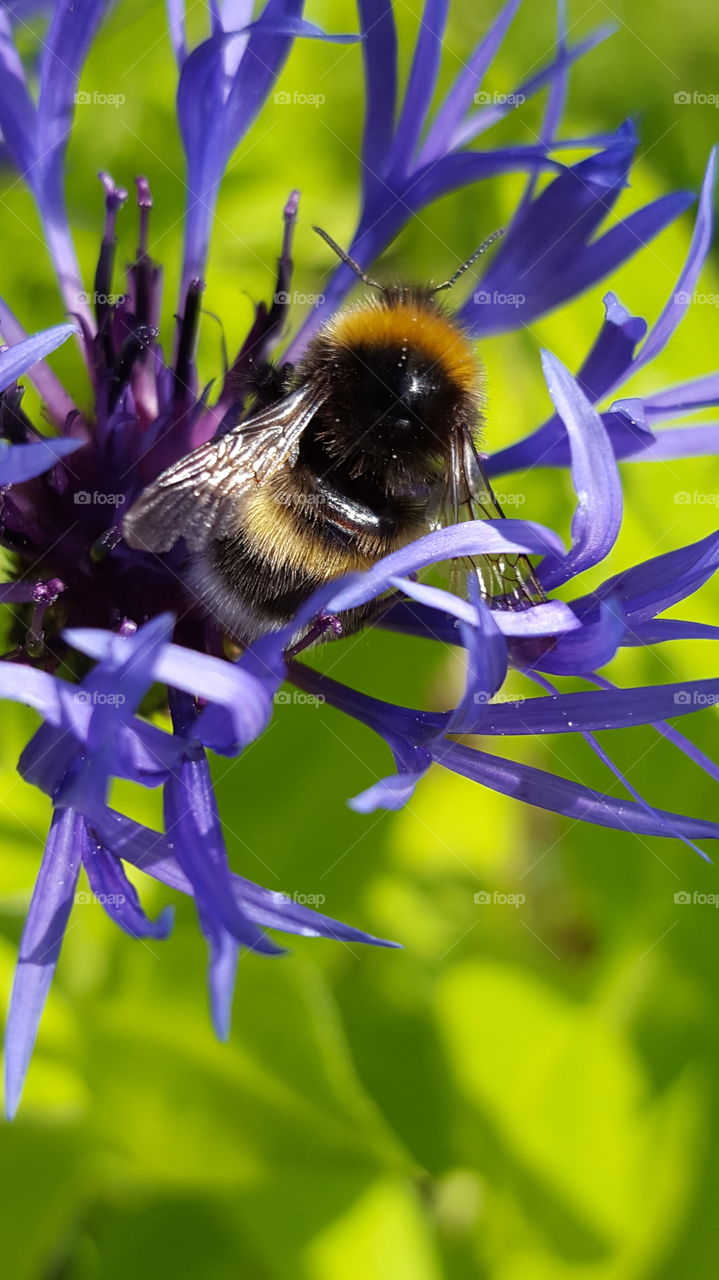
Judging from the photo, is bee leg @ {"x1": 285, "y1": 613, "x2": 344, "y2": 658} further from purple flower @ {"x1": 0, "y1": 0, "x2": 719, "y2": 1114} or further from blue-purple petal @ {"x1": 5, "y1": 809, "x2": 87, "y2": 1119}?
blue-purple petal @ {"x1": 5, "y1": 809, "x2": 87, "y2": 1119}

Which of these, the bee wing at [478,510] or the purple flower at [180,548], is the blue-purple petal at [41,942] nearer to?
the purple flower at [180,548]

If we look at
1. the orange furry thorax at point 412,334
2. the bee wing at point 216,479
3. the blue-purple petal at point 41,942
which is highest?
the orange furry thorax at point 412,334

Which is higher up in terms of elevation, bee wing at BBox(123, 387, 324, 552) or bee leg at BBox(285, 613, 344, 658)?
bee wing at BBox(123, 387, 324, 552)

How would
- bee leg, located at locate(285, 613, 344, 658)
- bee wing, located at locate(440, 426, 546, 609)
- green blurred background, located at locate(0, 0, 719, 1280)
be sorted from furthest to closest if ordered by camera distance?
green blurred background, located at locate(0, 0, 719, 1280) < bee leg, located at locate(285, 613, 344, 658) < bee wing, located at locate(440, 426, 546, 609)

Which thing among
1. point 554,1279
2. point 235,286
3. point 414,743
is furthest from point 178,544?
point 554,1279

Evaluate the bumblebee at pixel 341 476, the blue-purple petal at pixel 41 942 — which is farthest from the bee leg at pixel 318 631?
the blue-purple petal at pixel 41 942

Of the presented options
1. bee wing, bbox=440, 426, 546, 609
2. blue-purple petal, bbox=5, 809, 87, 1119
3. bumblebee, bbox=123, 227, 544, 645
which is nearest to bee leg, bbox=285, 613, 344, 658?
bumblebee, bbox=123, 227, 544, 645

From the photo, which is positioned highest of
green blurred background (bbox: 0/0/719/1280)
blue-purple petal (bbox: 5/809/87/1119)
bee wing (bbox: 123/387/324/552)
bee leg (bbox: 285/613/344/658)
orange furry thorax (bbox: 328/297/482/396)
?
orange furry thorax (bbox: 328/297/482/396)

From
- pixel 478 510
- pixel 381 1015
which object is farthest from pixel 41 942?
pixel 381 1015

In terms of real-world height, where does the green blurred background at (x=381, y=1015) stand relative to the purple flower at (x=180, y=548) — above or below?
below
